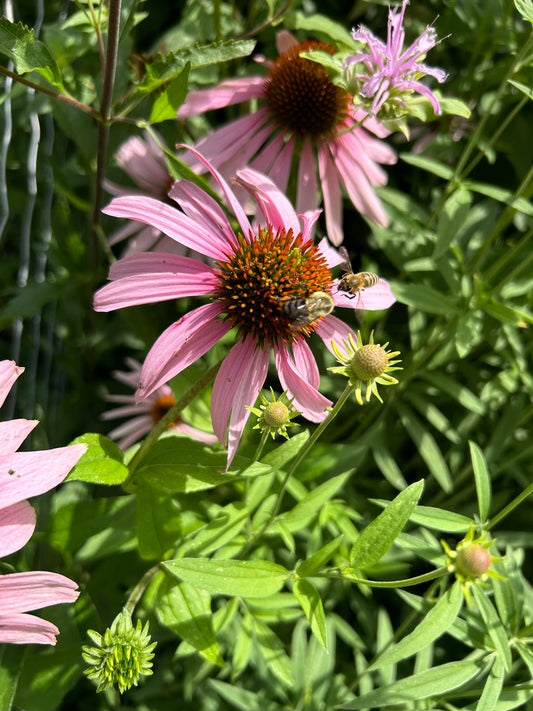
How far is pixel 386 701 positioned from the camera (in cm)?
96

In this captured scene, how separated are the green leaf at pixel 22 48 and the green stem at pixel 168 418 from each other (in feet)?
1.60

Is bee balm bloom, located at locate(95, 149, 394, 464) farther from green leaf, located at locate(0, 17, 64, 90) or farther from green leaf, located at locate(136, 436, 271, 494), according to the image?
green leaf, located at locate(0, 17, 64, 90)

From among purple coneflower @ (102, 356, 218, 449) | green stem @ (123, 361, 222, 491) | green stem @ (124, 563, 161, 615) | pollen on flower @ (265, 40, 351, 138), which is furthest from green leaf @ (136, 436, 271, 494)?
pollen on flower @ (265, 40, 351, 138)

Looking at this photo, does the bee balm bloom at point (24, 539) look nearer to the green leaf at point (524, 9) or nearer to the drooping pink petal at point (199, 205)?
the drooping pink petal at point (199, 205)

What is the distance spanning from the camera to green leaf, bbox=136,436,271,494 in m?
0.91

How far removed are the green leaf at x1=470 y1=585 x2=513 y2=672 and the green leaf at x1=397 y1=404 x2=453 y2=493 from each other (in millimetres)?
381

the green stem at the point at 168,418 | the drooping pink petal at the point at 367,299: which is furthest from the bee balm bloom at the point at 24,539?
the drooping pink petal at the point at 367,299

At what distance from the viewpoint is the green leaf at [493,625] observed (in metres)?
0.95

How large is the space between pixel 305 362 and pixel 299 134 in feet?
1.92

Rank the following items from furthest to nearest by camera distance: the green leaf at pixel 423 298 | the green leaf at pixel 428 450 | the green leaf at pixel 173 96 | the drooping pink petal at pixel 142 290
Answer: the green leaf at pixel 428 450
the green leaf at pixel 423 298
the green leaf at pixel 173 96
the drooping pink petal at pixel 142 290

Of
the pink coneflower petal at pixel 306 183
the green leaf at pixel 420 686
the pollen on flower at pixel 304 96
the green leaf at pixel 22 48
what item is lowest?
the green leaf at pixel 420 686

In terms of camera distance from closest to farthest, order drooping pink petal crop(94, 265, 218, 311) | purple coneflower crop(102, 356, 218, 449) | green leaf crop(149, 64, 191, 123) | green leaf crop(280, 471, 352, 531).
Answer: drooping pink petal crop(94, 265, 218, 311), green leaf crop(149, 64, 191, 123), green leaf crop(280, 471, 352, 531), purple coneflower crop(102, 356, 218, 449)

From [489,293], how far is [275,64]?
64 cm

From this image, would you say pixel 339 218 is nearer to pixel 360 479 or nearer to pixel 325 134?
pixel 325 134
